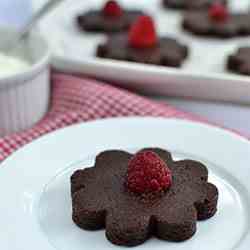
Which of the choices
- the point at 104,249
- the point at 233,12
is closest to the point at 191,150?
the point at 104,249

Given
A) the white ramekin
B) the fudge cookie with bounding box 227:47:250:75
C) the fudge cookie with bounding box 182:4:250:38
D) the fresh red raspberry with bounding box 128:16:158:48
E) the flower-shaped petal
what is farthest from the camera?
the fudge cookie with bounding box 182:4:250:38

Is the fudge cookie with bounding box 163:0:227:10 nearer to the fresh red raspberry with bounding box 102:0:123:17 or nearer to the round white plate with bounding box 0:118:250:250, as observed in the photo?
the fresh red raspberry with bounding box 102:0:123:17

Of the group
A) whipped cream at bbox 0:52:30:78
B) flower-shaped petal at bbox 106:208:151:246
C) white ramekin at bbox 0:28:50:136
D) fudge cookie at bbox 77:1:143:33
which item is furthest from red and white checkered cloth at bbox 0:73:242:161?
flower-shaped petal at bbox 106:208:151:246

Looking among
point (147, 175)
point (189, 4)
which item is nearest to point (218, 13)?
point (189, 4)

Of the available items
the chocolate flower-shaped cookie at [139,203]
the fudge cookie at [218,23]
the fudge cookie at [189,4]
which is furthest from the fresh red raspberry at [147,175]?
the fudge cookie at [189,4]

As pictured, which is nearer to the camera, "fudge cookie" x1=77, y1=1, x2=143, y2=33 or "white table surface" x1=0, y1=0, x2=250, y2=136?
"white table surface" x1=0, y1=0, x2=250, y2=136

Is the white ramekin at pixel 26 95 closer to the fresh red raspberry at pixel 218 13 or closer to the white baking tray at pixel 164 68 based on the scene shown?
the white baking tray at pixel 164 68

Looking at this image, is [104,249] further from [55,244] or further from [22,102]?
[22,102]

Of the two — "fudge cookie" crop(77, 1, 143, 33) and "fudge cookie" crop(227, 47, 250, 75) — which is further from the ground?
"fudge cookie" crop(227, 47, 250, 75)

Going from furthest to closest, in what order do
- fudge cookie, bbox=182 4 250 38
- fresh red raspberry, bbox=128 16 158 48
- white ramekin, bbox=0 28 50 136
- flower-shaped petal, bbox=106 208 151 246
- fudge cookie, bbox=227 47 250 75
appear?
fudge cookie, bbox=182 4 250 38, fresh red raspberry, bbox=128 16 158 48, fudge cookie, bbox=227 47 250 75, white ramekin, bbox=0 28 50 136, flower-shaped petal, bbox=106 208 151 246
